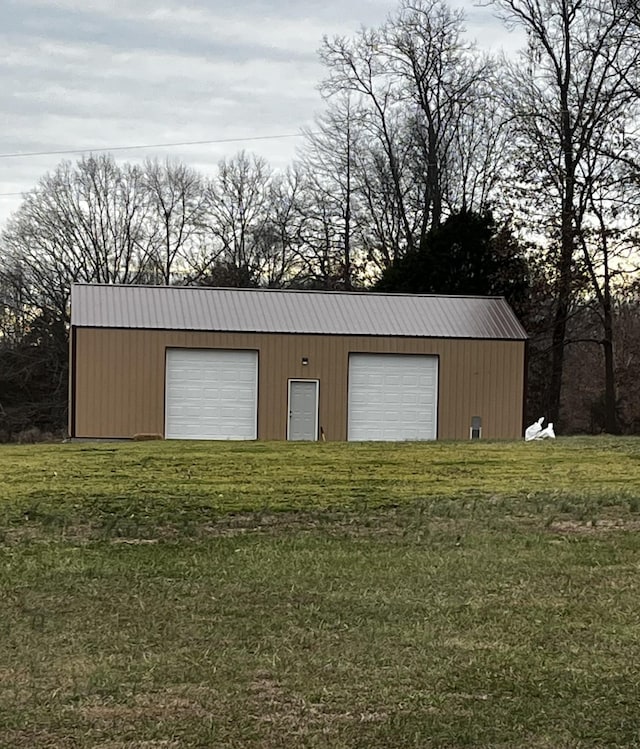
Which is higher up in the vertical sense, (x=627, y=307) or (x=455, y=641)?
(x=627, y=307)

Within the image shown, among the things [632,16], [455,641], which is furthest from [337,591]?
[632,16]

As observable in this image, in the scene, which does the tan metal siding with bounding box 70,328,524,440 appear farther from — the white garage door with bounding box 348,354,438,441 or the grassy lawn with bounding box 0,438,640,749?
the grassy lawn with bounding box 0,438,640,749

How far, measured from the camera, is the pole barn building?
82.1 ft

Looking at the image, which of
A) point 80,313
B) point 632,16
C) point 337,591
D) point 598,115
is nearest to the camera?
point 337,591

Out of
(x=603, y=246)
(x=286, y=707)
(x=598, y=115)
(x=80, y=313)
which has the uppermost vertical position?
(x=598, y=115)

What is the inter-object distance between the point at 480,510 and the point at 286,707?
5.70m

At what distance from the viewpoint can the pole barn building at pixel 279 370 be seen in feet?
82.1

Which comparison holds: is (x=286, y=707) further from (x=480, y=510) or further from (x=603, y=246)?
(x=603, y=246)

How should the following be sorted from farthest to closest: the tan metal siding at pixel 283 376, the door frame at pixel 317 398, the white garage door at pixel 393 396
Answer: the white garage door at pixel 393 396, the door frame at pixel 317 398, the tan metal siding at pixel 283 376

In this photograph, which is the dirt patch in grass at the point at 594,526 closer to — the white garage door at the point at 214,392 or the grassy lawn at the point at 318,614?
the grassy lawn at the point at 318,614

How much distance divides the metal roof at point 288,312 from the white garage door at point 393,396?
74cm

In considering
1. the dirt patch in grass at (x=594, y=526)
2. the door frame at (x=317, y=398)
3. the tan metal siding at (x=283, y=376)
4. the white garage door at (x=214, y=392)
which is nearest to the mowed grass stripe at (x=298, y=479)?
the dirt patch in grass at (x=594, y=526)

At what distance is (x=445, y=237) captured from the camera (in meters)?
33.7

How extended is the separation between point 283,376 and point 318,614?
19675mm
